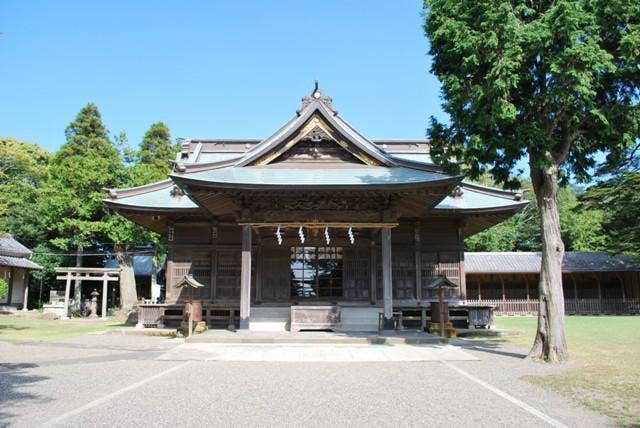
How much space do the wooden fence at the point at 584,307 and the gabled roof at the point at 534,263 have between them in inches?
91.2

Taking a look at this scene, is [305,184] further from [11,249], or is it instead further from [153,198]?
[11,249]

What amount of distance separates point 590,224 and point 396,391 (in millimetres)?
43750

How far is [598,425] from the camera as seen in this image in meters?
5.92

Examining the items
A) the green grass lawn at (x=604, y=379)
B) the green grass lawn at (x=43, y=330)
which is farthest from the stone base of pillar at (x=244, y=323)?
the green grass lawn at (x=604, y=379)

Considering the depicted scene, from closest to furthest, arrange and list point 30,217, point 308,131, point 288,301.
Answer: point 308,131, point 288,301, point 30,217

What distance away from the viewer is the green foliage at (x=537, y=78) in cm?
1001

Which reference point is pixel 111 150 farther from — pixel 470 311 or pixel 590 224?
pixel 590 224

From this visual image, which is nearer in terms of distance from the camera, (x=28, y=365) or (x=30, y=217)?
(x=28, y=365)

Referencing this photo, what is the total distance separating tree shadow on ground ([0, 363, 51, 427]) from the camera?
643 cm

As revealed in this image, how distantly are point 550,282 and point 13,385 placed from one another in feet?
37.6

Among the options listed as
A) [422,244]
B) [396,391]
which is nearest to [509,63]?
[396,391]

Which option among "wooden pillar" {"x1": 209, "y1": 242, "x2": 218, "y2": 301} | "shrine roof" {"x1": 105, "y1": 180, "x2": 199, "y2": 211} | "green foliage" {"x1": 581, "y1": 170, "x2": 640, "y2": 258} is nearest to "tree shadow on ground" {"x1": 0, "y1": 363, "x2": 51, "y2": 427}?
"shrine roof" {"x1": 105, "y1": 180, "x2": 199, "y2": 211}

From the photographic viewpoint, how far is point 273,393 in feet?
25.3

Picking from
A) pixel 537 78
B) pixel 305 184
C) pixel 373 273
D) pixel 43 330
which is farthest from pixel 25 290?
pixel 537 78
